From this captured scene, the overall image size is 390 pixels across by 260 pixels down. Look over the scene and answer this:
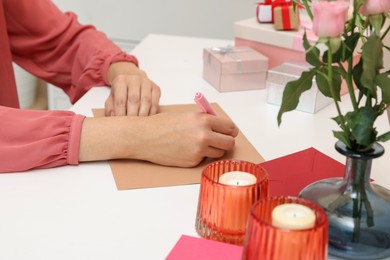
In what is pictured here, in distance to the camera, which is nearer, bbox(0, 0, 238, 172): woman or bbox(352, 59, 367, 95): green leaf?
bbox(352, 59, 367, 95): green leaf

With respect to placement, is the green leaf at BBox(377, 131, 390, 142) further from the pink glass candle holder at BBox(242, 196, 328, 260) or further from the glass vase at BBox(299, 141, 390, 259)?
the pink glass candle holder at BBox(242, 196, 328, 260)

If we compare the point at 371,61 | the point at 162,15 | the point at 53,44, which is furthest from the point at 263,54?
the point at 162,15

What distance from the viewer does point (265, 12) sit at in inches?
49.1

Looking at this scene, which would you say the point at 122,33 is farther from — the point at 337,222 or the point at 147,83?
the point at 337,222

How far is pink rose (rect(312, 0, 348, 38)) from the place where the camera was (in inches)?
20.4

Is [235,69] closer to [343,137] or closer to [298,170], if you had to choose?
[298,170]

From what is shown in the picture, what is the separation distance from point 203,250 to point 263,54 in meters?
0.70

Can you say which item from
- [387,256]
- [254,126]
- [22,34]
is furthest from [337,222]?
[22,34]

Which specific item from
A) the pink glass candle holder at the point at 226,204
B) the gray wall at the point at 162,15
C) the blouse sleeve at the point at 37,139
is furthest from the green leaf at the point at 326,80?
the gray wall at the point at 162,15

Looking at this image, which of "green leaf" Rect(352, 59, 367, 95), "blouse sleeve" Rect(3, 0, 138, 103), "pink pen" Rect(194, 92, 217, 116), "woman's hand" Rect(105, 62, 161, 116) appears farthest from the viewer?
"blouse sleeve" Rect(3, 0, 138, 103)

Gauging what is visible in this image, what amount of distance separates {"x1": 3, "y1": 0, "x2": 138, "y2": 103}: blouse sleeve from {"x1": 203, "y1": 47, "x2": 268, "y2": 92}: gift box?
0.69 feet

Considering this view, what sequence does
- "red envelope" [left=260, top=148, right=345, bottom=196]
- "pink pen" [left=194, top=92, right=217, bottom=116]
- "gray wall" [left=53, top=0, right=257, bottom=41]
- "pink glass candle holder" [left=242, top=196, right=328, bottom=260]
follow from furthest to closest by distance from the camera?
"gray wall" [left=53, top=0, right=257, bottom=41] < "pink pen" [left=194, top=92, right=217, bottom=116] < "red envelope" [left=260, top=148, right=345, bottom=196] < "pink glass candle holder" [left=242, top=196, right=328, bottom=260]

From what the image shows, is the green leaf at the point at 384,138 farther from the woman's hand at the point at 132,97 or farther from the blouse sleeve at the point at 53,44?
the blouse sleeve at the point at 53,44

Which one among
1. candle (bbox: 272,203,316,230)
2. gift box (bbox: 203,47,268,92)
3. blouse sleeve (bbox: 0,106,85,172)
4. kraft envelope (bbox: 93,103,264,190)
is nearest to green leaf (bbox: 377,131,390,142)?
candle (bbox: 272,203,316,230)
